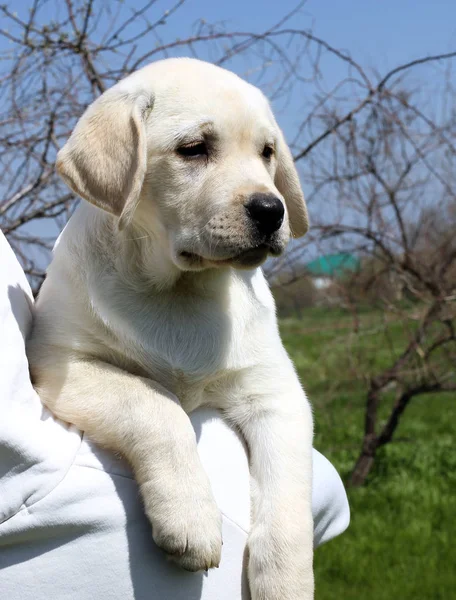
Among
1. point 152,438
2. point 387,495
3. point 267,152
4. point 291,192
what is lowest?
point 387,495

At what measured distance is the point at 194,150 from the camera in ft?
7.96

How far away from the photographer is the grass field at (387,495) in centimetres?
473

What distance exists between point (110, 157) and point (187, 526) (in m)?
1.03

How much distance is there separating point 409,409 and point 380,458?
2.23m

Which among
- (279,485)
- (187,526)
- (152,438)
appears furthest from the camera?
(279,485)

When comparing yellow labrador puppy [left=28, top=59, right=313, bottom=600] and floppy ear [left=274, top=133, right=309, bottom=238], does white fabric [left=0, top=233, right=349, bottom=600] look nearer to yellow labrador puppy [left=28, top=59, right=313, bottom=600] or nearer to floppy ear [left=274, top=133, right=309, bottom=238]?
yellow labrador puppy [left=28, top=59, right=313, bottom=600]

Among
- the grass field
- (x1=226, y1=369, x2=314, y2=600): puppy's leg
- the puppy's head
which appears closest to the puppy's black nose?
the puppy's head

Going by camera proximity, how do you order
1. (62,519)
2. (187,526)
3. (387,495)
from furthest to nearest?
1. (387,495)
2. (187,526)
3. (62,519)

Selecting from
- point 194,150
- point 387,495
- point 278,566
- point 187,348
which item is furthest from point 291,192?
point 387,495

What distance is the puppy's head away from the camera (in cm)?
229

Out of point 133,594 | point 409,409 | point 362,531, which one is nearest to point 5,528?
point 133,594

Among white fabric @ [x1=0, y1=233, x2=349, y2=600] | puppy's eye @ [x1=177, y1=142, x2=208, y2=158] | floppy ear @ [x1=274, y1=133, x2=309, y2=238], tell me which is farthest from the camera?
floppy ear @ [x1=274, y1=133, x2=309, y2=238]

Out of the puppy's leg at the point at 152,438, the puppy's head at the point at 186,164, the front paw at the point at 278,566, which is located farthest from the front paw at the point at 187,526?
the puppy's head at the point at 186,164

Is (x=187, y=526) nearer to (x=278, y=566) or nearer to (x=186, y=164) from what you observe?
(x=278, y=566)
